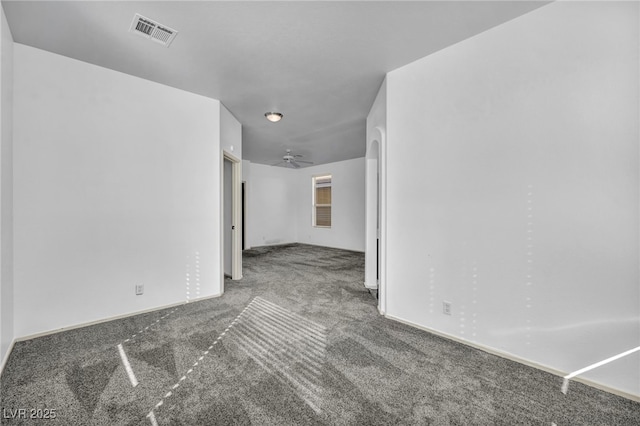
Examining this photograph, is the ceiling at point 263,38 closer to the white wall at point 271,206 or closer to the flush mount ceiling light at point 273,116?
the flush mount ceiling light at point 273,116

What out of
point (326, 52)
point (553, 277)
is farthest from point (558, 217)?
point (326, 52)

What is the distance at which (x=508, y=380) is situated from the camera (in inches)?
71.1

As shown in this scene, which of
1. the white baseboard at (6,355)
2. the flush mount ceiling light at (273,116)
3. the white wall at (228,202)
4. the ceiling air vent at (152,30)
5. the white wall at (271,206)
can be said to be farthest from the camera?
the white wall at (271,206)

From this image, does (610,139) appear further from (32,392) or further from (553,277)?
(32,392)

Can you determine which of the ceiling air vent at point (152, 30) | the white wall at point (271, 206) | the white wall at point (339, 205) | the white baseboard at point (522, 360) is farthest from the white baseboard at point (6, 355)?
Answer: the white wall at point (339, 205)

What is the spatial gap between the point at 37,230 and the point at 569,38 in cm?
491

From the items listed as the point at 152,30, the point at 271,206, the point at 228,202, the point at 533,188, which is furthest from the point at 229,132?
the point at 271,206

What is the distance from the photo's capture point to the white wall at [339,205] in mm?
7578

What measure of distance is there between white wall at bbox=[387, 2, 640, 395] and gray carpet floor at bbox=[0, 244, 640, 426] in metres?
0.34

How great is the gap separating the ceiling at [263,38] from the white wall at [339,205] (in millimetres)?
4208

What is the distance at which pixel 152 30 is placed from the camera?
2.18m

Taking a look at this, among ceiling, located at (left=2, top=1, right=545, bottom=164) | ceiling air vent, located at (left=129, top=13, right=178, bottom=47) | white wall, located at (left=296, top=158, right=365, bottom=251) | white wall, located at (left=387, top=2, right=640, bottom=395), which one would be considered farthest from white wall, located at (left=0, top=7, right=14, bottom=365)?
white wall, located at (left=296, top=158, right=365, bottom=251)

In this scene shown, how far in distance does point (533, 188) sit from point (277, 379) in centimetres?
250

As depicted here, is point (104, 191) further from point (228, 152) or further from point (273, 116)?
point (273, 116)
